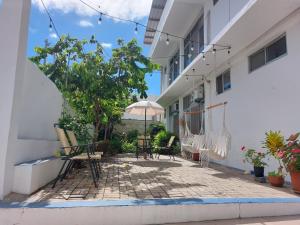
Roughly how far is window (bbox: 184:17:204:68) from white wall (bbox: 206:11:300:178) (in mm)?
1944

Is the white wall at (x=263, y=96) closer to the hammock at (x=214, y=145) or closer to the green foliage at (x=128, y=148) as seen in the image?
the hammock at (x=214, y=145)

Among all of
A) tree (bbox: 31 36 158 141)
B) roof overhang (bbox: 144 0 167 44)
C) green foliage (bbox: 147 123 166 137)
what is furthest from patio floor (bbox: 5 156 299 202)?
green foliage (bbox: 147 123 166 137)

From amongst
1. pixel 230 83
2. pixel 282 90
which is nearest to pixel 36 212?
pixel 282 90

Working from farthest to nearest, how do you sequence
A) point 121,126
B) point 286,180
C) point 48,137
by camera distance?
point 121,126 < point 48,137 < point 286,180

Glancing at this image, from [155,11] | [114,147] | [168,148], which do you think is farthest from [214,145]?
[155,11]

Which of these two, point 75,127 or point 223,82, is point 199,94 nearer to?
point 223,82

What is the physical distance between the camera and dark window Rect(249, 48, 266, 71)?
6.36 metres

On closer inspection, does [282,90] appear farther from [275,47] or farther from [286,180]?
[286,180]

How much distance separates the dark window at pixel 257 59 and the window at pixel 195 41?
2.96 m

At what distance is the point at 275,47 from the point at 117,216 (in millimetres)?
5303

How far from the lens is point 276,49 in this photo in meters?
5.83

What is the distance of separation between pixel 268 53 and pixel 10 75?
18.6 feet

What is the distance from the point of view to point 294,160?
4027 millimetres

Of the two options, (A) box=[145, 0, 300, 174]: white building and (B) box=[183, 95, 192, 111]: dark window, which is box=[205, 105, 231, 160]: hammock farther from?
(B) box=[183, 95, 192, 111]: dark window
